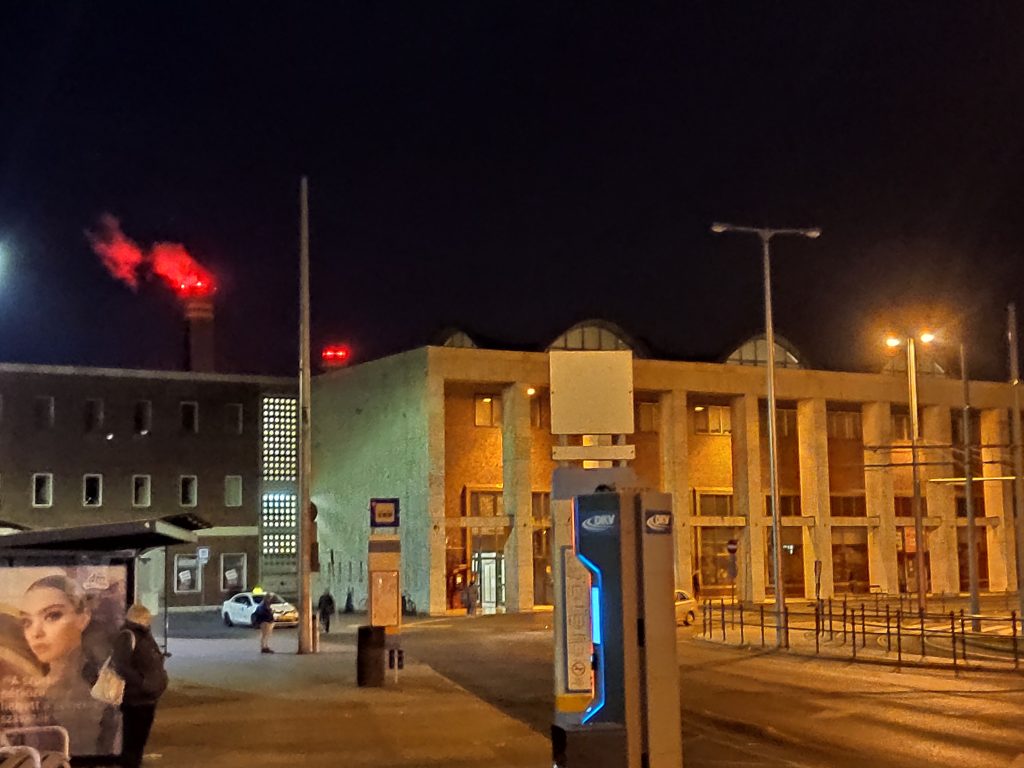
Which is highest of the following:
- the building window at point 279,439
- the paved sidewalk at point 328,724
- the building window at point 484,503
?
the building window at point 279,439

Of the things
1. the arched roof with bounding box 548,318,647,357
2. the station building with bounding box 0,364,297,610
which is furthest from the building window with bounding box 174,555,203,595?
the arched roof with bounding box 548,318,647,357

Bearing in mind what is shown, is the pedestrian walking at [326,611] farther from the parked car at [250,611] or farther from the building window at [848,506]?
the building window at [848,506]

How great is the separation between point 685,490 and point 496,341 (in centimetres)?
1160

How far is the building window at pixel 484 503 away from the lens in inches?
2269

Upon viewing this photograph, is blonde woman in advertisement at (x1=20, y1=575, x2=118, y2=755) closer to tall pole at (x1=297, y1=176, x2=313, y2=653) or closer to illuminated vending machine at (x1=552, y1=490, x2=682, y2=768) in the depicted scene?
illuminated vending machine at (x1=552, y1=490, x2=682, y2=768)

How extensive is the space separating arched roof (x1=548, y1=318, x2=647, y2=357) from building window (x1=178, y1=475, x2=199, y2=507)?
18.0 m

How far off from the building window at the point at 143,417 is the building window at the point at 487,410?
14991 mm

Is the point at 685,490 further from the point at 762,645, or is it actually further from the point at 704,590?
the point at 762,645

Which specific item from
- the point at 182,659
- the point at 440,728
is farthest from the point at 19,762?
the point at 182,659

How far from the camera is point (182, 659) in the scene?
2925 centimetres

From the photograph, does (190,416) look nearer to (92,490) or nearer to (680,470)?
(92,490)

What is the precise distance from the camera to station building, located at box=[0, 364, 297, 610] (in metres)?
54.5

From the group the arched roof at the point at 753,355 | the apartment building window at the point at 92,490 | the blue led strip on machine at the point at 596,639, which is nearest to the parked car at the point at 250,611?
the apartment building window at the point at 92,490

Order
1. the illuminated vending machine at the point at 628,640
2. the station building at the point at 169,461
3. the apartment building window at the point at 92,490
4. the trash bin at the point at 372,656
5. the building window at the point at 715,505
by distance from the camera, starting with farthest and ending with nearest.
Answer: the building window at the point at 715,505 → the apartment building window at the point at 92,490 → the station building at the point at 169,461 → the trash bin at the point at 372,656 → the illuminated vending machine at the point at 628,640
